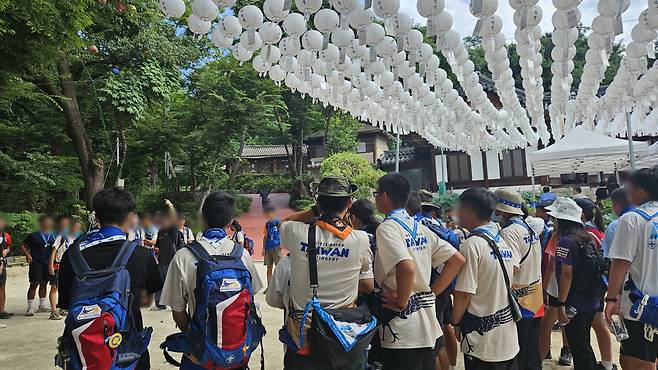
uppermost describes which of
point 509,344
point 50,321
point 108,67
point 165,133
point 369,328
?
point 108,67

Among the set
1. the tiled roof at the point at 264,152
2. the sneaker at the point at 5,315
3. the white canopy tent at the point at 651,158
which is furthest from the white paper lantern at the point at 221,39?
the tiled roof at the point at 264,152

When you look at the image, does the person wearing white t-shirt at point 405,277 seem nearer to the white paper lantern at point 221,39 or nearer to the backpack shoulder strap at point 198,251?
the backpack shoulder strap at point 198,251

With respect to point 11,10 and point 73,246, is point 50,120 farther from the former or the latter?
point 73,246

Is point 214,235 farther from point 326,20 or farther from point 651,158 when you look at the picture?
point 651,158

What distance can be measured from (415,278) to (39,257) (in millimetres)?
6568

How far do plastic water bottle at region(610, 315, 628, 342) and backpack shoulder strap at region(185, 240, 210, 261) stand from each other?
8.51ft

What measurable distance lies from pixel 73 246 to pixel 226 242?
0.81m

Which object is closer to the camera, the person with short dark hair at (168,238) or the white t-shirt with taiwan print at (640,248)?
the white t-shirt with taiwan print at (640,248)

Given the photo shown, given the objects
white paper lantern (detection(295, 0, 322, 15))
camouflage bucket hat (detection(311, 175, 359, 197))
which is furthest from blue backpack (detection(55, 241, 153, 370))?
white paper lantern (detection(295, 0, 322, 15))

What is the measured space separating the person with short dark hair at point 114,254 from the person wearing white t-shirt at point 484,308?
1.84 m

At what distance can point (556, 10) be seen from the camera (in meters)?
3.84

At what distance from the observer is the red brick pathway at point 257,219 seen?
16723mm

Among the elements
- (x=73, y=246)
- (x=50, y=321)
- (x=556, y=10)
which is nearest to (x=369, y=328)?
(x=73, y=246)

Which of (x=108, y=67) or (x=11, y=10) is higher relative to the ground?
(x=108, y=67)
